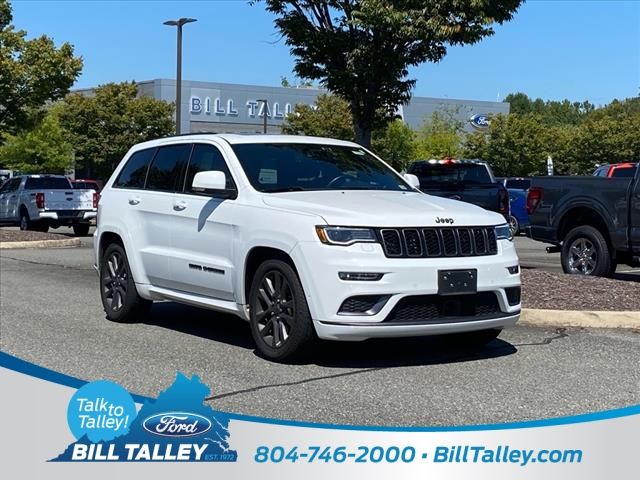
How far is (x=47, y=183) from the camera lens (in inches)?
1035

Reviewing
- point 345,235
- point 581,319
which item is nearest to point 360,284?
point 345,235

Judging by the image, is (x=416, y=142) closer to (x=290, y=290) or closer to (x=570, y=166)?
(x=570, y=166)

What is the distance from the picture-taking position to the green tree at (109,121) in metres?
52.2

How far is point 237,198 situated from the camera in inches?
298

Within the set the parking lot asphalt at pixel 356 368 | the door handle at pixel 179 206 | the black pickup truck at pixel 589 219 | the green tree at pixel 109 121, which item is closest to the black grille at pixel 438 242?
the parking lot asphalt at pixel 356 368

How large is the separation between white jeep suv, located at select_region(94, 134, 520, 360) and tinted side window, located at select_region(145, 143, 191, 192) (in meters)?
0.02

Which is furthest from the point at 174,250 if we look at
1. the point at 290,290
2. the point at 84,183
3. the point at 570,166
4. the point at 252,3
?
the point at 570,166

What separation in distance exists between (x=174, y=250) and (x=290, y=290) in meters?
1.77

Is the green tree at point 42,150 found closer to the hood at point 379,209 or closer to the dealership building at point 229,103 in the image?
the dealership building at point 229,103

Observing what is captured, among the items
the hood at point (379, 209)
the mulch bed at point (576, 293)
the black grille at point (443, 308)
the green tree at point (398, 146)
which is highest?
the green tree at point (398, 146)

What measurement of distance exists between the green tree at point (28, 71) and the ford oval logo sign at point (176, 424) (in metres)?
19.2

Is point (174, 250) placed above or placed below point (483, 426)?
above

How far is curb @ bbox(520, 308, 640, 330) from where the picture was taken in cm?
884

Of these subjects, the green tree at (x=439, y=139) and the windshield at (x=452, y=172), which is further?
the green tree at (x=439, y=139)
